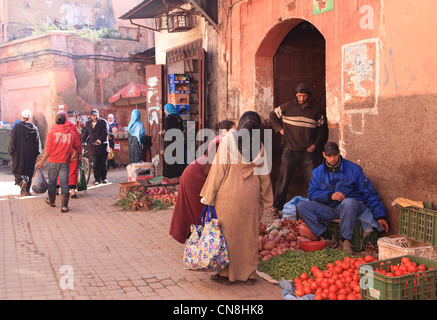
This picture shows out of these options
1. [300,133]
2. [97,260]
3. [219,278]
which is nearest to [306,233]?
[219,278]

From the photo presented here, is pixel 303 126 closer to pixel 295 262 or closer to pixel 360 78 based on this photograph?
pixel 360 78

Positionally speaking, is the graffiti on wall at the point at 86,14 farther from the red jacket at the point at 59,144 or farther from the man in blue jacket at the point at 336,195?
the man in blue jacket at the point at 336,195

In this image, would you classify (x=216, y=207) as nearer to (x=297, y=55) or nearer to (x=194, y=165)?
(x=194, y=165)

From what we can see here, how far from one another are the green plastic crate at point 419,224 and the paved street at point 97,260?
4.98 ft

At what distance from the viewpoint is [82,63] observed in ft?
66.3

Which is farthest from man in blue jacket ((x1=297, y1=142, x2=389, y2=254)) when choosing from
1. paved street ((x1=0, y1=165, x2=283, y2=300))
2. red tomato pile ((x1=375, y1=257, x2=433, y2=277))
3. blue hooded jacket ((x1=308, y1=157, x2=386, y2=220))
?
red tomato pile ((x1=375, y1=257, x2=433, y2=277))

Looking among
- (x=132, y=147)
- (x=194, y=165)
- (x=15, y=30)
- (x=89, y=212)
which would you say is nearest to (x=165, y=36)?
(x=132, y=147)

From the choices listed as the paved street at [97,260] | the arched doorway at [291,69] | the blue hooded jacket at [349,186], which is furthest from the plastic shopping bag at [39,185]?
the blue hooded jacket at [349,186]

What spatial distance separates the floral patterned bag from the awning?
7.47 meters

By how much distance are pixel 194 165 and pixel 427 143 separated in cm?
256

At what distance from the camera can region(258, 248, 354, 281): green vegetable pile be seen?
5.04m

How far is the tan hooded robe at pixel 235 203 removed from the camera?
468 centimetres

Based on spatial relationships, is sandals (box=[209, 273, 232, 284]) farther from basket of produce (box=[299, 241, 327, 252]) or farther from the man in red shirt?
the man in red shirt
